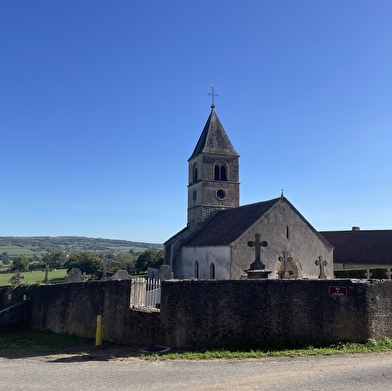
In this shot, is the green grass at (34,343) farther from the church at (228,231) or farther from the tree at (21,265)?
the tree at (21,265)

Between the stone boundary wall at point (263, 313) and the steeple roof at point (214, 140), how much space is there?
25442 millimetres

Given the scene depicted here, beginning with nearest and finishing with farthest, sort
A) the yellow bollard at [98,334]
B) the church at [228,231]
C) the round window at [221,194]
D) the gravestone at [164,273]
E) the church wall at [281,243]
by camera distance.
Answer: the yellow bollard at [98,334], the gravestone at [164,273], the church wall at [281,243], the church at [228,231], the round window at [221,194]

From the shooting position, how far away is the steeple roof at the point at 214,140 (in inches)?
1475

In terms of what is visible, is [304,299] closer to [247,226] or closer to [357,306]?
[357,306]

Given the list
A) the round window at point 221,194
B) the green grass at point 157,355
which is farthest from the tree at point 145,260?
the green grass at point 157,355

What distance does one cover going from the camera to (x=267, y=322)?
1177 cm

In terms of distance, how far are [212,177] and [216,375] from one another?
92.5 feet

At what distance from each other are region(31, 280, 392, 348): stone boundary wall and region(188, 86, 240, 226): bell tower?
23.2 meters

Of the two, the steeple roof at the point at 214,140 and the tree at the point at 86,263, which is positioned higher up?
the steeple roof at the point at 214,140

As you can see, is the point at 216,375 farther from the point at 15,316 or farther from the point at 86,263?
the point at 86,263

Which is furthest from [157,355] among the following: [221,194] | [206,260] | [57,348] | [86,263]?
[86,263]

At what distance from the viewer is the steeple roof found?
1475 inches

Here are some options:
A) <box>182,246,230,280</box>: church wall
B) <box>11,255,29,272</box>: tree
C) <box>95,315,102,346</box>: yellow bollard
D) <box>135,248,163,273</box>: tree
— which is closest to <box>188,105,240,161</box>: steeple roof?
<box>182,246,230,280</box>: church wall

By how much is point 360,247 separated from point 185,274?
17.1 m
